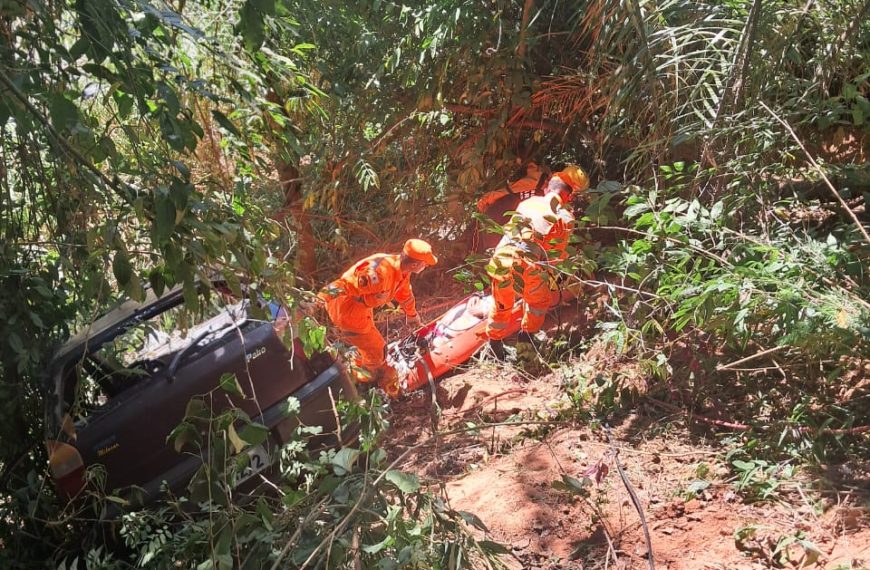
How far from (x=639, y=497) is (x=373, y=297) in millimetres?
2151

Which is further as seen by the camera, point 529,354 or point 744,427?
point 529,354

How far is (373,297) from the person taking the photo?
4.72 meters

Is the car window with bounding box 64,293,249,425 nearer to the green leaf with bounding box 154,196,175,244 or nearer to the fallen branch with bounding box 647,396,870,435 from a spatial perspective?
the green leaf with bounding box 154,196,175,244

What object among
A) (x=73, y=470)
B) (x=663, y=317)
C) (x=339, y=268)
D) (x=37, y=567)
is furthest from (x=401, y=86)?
(x=37, y=567)

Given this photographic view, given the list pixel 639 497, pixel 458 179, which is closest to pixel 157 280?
pixel 639 497

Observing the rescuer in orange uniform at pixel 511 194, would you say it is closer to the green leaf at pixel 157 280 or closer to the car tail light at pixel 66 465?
the car tail light at pixel 66 465

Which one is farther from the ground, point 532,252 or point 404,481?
point 404,481

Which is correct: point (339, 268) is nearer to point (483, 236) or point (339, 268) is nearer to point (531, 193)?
point (483, 236)

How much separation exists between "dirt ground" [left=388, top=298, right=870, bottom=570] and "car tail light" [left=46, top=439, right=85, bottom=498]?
1508 millimetres

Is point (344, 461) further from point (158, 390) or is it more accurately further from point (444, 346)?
point (444, 346)

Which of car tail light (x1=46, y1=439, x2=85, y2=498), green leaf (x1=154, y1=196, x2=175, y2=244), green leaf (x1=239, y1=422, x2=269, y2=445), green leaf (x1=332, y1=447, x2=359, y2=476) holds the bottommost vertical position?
car tail light (x1=46, y1=439, x2=85, y2=498)

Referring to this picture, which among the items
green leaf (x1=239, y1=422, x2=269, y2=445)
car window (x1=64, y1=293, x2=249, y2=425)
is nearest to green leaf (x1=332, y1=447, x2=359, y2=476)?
green leaf (x1=239, y1=422, x2=269, y2=445)

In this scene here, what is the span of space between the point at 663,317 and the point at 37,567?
128 inches

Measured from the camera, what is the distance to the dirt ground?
2.74m
